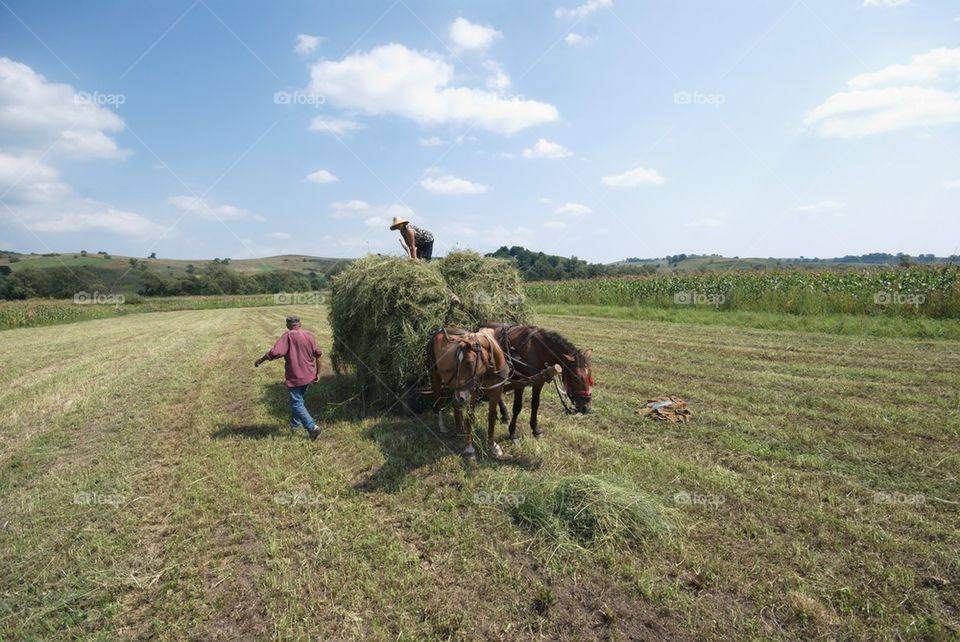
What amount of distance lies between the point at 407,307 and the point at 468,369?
2.22 metres

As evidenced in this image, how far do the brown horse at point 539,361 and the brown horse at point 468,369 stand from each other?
0.24 m

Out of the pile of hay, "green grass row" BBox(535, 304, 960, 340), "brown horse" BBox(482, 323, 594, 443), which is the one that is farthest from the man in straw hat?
"green grass row" BBox(535, 304, 960, 340)

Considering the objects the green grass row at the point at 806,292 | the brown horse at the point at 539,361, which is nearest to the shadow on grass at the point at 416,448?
the brown horse at the point at 539,361

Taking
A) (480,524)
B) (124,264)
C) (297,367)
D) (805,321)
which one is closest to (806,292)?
(805,321)

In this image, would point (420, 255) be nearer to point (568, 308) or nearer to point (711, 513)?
point (711, 513)

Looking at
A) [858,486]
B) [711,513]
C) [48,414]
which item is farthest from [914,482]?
[48,414]

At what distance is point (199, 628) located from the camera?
10.9ft

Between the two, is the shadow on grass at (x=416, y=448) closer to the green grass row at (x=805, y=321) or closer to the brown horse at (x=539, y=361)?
the brown horse at (x=539, y=361)

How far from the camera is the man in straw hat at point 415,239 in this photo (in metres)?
8.95

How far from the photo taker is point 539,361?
598 cm

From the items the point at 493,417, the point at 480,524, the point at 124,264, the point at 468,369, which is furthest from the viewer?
the point at 124,264

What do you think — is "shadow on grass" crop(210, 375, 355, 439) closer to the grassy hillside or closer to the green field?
the green field

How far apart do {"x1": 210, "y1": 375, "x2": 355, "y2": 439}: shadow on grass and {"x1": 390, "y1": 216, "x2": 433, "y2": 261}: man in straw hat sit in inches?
129

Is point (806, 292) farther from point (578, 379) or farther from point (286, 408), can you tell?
point (286, 408)
